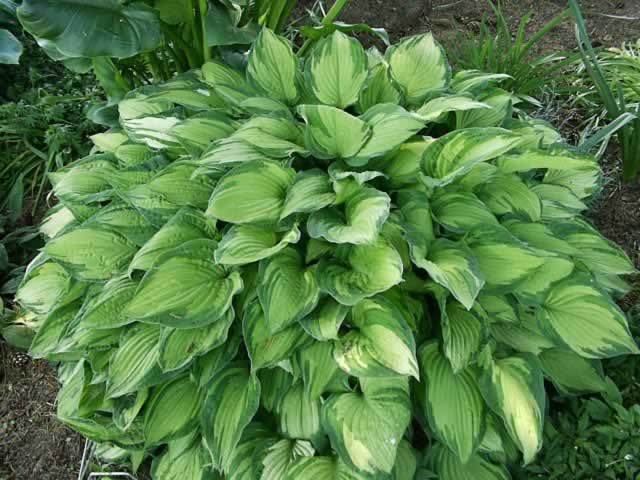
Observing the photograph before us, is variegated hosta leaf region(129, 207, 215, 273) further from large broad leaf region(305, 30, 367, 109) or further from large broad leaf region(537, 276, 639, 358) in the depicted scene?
large broad leaf region(537, 276, 639, 358)

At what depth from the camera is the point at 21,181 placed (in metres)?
2.57

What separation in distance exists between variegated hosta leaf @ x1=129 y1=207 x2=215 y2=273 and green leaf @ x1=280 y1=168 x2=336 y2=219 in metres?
0.23

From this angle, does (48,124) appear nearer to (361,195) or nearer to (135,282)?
(135,282)

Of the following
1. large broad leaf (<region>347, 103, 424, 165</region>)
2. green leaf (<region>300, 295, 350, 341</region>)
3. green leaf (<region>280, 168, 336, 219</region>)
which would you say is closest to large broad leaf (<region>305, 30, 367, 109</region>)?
large broad leaf (<region>347, 103, 424, 165</region>)

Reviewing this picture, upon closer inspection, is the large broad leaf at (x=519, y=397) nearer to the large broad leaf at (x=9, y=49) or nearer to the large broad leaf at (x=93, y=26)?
the large broad leaf at (x=93, y=26)

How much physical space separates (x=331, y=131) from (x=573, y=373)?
879mm

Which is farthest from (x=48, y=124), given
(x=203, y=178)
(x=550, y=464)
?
(x=550, y=464)

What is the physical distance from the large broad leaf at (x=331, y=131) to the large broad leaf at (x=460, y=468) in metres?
0.76

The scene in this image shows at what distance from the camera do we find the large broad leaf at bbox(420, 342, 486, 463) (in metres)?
1.20

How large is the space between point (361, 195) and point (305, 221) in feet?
0.53

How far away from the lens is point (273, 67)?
160 cm

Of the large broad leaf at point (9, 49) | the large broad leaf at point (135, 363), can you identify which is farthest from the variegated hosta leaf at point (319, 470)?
the large broad leaf at point (9, 49)

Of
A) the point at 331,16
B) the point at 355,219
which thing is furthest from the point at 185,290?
the point at 331,16

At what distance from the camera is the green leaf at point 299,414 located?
1267mm
